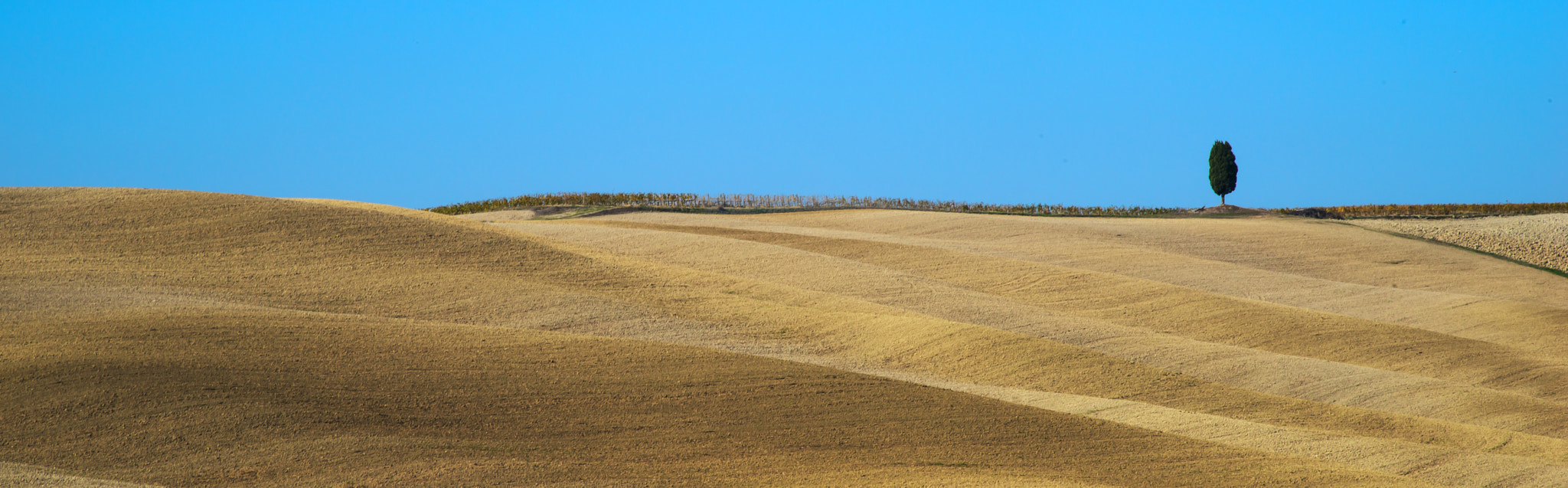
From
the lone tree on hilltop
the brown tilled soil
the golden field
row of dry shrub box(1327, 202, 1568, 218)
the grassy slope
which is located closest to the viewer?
the golden field

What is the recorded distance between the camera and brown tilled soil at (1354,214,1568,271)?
29.2 metres

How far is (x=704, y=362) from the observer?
1284 cm

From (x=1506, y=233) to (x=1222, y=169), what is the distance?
989 centimetres

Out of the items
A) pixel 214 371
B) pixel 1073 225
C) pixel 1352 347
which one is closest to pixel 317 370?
pixel 214 371

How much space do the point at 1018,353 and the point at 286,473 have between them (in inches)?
363

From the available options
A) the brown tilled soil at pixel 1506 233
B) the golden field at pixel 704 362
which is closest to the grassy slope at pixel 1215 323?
the golden field at pixel 704 362

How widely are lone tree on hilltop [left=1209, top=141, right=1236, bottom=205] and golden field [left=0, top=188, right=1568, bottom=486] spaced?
1574 cm

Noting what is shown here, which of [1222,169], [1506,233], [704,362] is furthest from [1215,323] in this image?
[1222,169]

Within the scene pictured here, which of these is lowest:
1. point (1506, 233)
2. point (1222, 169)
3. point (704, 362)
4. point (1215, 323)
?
point (1215, 323)

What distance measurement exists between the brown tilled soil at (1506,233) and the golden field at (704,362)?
5607 mm

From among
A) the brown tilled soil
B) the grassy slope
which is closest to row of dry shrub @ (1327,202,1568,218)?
the brown tilled soil

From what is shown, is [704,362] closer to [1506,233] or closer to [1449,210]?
[1506,233]

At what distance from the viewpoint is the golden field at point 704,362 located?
372 inches

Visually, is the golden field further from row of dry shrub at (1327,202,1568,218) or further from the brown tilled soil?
row of dry shrub at (1327,202,1568,218)
